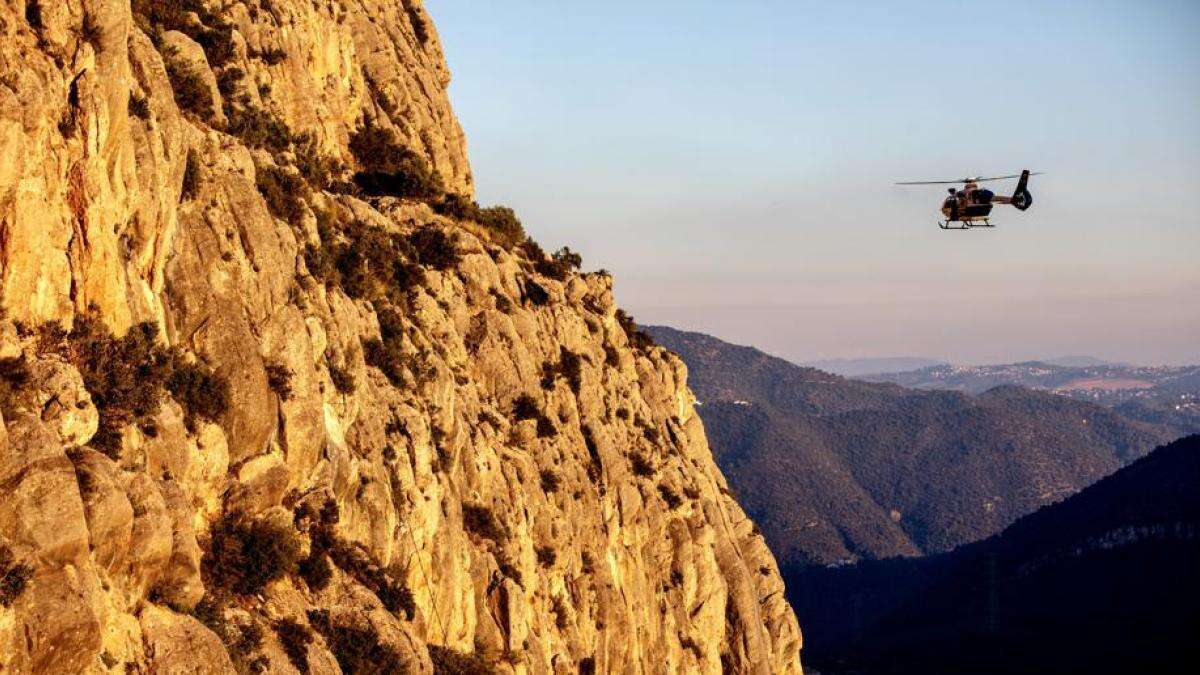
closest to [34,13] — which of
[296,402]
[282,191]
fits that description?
[296,402]

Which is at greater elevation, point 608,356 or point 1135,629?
point 608,356

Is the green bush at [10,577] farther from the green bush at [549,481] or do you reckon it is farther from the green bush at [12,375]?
the green bush at [549,481]

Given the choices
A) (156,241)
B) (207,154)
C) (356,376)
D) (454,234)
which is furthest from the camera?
(454,234)

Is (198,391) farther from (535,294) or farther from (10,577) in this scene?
(535,294)

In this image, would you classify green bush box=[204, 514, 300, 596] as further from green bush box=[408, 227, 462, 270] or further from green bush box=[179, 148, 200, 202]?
green bush box=[408, 227, 462, 270]

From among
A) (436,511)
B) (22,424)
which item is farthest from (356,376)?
(22,424)

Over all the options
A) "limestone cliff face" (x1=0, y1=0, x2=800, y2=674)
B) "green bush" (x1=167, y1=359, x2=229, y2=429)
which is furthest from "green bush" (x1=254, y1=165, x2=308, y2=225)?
"green bush" (x1=167, y1=359, x2=229, y2=429)

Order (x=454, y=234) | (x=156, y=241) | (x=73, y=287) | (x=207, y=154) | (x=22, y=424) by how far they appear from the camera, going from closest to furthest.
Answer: (x=22, y=424), (x=73, y=287), (x=156, y=241), (x=207, y=154), (x=454, y=234)

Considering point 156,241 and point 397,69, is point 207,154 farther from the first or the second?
point 397,69
